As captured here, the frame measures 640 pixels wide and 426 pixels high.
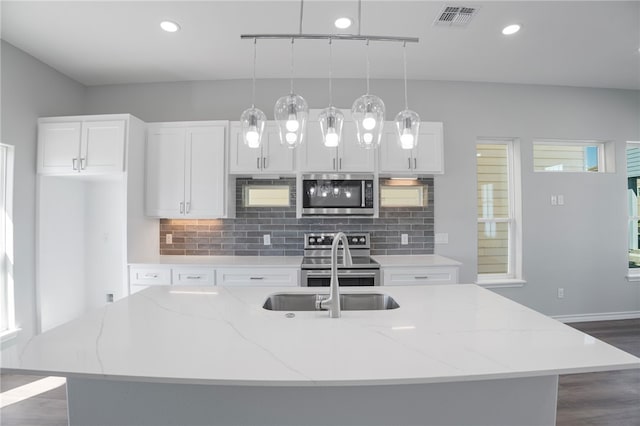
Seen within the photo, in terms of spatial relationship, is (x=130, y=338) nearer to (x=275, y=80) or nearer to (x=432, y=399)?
(x=432, y=399)

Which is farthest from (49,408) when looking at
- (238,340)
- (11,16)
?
(11,16)

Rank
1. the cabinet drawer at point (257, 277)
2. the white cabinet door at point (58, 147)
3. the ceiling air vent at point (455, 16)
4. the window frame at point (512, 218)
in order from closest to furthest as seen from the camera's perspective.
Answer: the ceiling air vent at point (455, 16)
the cabinet drawer at point (257, 277)
the white cabinet door at point (58, 147)
the window frame at point (512, 218)

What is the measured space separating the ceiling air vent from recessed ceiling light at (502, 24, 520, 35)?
1.25 ft

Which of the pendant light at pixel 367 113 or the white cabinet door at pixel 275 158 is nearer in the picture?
the pendant light at pixel 367 113

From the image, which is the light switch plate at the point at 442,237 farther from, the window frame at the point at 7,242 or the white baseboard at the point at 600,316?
the window frame at the point at 7,242

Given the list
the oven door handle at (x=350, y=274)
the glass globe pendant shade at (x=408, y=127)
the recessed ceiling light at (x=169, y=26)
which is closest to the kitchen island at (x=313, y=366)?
the glass globe pendant shade at (x=408, y=127)

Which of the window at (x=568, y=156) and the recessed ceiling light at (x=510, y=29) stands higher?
the recessed ceiling light at (x=510, y=29)

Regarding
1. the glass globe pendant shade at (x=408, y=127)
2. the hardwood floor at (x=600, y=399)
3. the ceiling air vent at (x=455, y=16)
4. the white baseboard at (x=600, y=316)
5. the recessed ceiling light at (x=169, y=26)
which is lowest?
the hardwood floor at (x=600, y=399)

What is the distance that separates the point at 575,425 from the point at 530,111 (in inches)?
128

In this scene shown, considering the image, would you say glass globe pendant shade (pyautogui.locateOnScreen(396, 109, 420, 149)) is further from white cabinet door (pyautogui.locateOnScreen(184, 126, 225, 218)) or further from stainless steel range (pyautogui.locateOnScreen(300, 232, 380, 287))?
white cabinet door (pyautogui.locateOnScreen(184, 126, 225, 218))

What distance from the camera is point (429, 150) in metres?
3.21

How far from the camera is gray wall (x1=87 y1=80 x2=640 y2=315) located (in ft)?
11.7

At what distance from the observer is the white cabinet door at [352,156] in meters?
3.11

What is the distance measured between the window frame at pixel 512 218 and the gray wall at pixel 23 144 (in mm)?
4668
